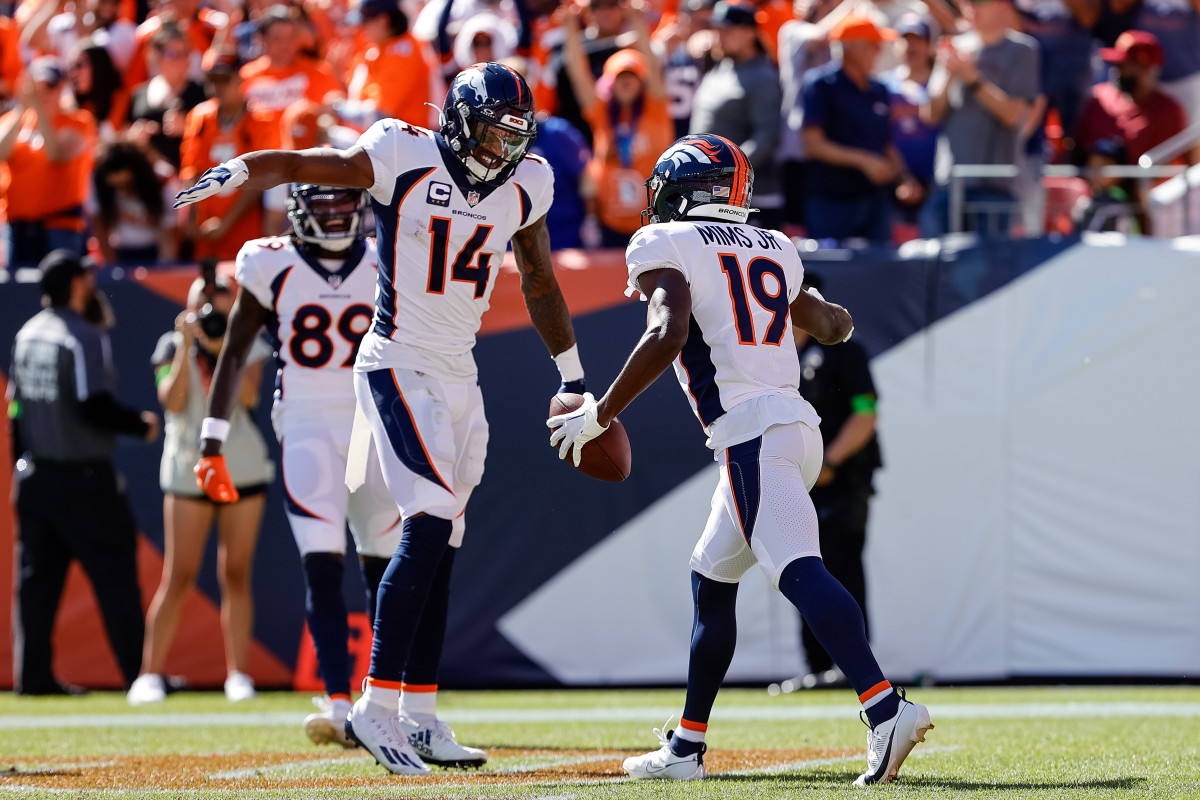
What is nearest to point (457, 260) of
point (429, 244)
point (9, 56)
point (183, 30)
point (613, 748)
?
point (429, 244)

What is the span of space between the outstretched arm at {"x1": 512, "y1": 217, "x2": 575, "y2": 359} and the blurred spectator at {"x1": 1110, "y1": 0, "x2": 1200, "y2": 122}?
579 cm

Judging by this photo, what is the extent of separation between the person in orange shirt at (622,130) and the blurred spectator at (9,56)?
15.1 feet

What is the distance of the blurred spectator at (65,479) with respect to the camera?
25.0 ft

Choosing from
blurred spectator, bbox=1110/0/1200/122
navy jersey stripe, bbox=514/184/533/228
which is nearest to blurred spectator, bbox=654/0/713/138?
blurred spectator, bbox=1110/0/1200/122

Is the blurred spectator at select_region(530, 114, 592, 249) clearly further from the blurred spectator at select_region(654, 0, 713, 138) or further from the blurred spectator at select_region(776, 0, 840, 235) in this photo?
the blurred spectator at select_region(776, 0, 840, 235)

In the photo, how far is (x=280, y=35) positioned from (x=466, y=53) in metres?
1.15

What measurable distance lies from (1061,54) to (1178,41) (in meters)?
0.71

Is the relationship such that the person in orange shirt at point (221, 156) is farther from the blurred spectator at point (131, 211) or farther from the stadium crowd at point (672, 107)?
the blurred spectator at point (131, 211)

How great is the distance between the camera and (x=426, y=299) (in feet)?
15.3

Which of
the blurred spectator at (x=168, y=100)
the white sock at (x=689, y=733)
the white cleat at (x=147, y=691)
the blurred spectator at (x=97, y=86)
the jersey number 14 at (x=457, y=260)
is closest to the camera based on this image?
the white sock at (x=689, y=733)

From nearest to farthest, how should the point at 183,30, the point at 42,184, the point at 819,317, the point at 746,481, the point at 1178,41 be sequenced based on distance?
the point at 746,481 → the point at 819,317 → the point at 42,184 → the point at 1178,41 → the point at 183,30

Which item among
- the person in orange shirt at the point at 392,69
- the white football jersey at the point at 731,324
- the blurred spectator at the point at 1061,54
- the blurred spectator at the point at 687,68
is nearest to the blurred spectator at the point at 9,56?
the person in orange shirt at the point at 392,69

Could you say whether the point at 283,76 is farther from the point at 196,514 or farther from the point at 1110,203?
the point at 1110,203

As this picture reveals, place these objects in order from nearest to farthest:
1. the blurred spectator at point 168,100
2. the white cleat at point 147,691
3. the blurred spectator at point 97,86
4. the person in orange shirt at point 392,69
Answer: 1. the white cleat at point 147,691
2. the person in orange shirt at point 392,69
3. the blurred spectator at point 168,100
4. the blurred spectator at point 97,86
